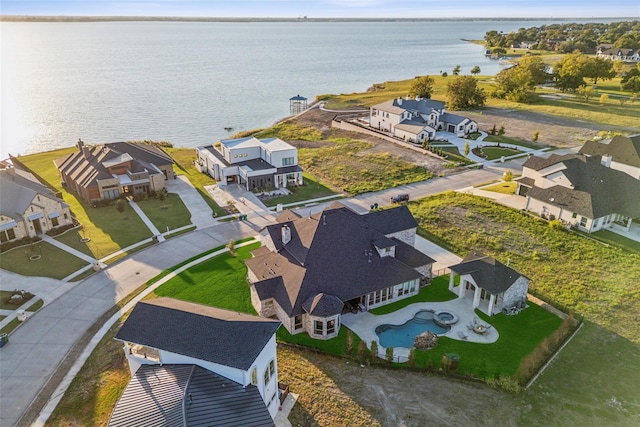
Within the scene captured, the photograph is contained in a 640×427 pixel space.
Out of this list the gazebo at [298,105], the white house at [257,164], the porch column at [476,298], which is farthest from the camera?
the gazebo at [298,105]

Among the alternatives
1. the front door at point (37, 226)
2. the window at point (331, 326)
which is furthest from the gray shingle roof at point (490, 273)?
the front door at point (37, 226)

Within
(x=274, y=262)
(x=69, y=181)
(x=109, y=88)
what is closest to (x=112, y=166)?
(x=69, y=181)

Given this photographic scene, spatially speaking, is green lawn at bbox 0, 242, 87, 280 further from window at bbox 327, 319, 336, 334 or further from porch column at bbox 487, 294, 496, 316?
porch column at bbox 487, 294, 496, 316

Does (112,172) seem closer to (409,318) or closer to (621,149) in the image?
(409,318)

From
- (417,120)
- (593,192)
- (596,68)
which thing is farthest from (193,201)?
(596,68)

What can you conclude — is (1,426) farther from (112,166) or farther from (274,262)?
(112,166)

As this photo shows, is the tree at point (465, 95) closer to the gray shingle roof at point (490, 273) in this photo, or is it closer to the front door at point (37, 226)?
the gray shingle roof at point (490, 273)

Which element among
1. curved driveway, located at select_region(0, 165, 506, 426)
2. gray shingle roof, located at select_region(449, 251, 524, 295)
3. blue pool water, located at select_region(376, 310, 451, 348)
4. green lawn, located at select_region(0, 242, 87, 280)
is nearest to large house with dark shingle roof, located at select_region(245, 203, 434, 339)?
blue pool water, located at select_region(376, 310, 451, 348)
